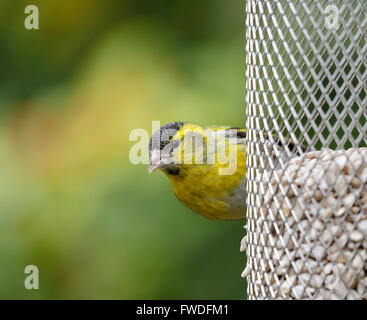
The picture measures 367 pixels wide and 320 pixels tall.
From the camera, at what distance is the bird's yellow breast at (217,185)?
2.90 meters

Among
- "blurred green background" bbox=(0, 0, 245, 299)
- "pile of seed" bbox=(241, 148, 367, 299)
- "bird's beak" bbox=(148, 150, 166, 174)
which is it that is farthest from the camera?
"blurred green background" bbox=(0, 0, 245, 299)

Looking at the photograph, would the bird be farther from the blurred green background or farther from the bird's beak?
the blurred green background

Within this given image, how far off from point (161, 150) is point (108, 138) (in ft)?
4.26

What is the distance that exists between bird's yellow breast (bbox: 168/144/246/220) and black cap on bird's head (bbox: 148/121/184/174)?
85 mm

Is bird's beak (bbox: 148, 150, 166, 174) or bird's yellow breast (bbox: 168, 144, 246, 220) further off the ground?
bird's beak (bbox: 148, 150, 166, 174)

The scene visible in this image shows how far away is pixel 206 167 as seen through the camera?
293 cm

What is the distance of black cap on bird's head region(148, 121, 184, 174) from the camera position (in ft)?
9.32

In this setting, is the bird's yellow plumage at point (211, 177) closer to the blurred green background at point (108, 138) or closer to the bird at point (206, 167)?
the bird at point (206, 167)

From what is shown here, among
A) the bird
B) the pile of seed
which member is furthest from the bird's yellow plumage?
the pile of seed

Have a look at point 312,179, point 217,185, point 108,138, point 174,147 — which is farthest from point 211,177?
point 108,138

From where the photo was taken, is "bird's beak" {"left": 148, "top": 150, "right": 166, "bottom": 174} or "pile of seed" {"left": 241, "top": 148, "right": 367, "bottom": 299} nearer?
"pile of seed" {"left": 241, "top": 148, "right": 367, "bottom": 299}

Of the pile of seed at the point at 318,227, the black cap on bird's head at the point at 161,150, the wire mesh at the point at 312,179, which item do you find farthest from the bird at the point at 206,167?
the pile of seed at the point at 318,227

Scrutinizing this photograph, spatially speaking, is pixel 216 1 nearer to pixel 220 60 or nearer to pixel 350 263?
pixel 220 60

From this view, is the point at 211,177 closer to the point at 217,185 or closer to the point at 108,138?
the point at 217,185
